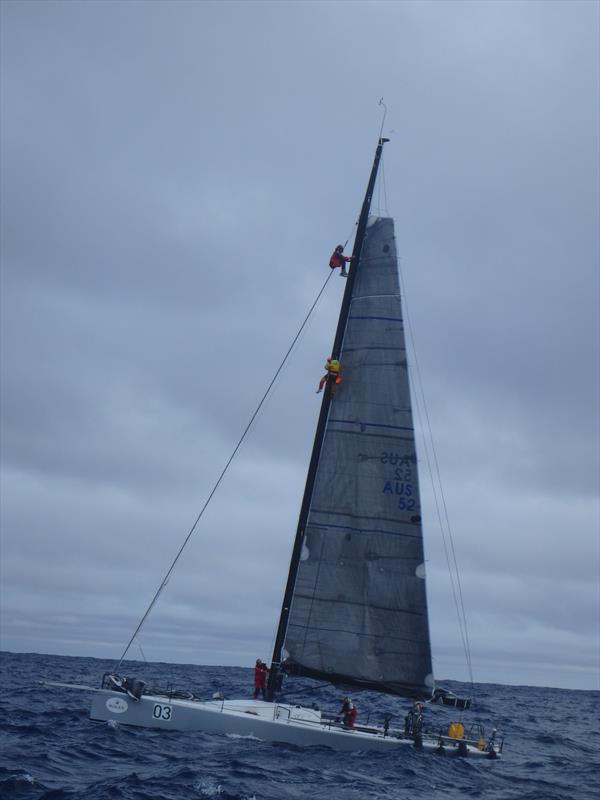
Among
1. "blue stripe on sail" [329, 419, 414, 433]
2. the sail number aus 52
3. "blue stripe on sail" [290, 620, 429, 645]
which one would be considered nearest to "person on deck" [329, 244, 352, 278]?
"blue stripe on sail" [329, 419, 414, 433]

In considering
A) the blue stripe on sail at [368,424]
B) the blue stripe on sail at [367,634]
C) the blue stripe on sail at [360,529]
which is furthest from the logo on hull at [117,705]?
the blue stripe on sail at [368,424]

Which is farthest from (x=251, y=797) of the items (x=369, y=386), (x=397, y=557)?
(x=369, y=386)

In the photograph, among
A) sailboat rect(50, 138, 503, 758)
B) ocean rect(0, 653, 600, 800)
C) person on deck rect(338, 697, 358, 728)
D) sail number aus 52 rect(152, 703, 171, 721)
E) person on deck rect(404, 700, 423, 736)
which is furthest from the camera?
sailboat rect(50, 138, 503, 758)

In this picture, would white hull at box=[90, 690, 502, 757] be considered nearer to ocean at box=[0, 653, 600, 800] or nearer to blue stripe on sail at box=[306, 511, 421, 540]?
ocean at box=[0, 653, 600, 800]

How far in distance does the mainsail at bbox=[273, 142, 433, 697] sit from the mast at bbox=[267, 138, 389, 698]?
0.12ft

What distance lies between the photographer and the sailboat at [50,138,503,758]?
21188 mm

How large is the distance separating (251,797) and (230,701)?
263 inches

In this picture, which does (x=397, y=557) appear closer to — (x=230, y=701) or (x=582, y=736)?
(x=230, y=701)

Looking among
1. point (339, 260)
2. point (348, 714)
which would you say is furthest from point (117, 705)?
point (339, 260)

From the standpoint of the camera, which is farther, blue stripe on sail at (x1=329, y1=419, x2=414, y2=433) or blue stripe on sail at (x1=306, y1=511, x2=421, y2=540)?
blue stripe on sail at (x1=329, y1=419, x2=414, y2=433)

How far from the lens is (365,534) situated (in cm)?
2169

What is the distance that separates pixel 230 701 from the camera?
68.5 feet

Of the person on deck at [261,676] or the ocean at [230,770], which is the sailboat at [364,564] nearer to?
the person on deck at [261,676]

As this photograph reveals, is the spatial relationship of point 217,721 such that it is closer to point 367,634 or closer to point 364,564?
point 367,634
